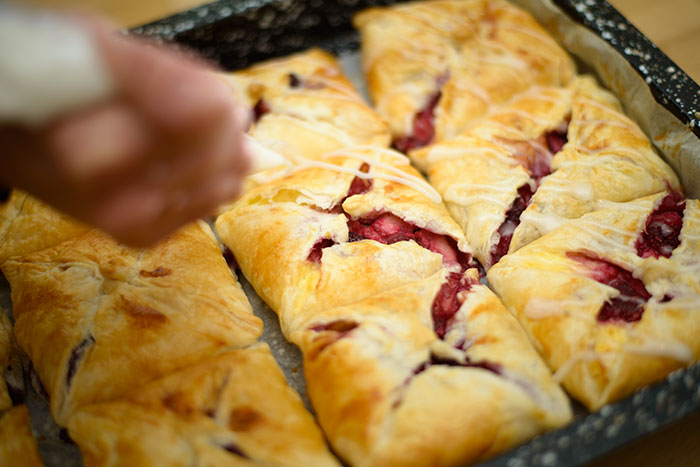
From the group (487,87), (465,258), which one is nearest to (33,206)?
(465,258)

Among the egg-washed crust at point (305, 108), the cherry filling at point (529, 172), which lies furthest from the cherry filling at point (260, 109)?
the cherry filling at point (529, 172)

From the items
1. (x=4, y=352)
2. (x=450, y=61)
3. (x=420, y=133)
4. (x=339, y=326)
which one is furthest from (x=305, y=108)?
(x=4, y=352)

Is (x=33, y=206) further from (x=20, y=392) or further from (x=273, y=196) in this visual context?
(x=273, y=196)

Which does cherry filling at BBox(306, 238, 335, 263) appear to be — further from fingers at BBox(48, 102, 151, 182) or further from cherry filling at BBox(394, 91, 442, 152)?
fingers at BBox(48, 102, 151, 182)

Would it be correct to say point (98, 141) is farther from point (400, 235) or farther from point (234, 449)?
point (400, 235)

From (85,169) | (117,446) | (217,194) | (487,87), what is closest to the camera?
(85,169)
